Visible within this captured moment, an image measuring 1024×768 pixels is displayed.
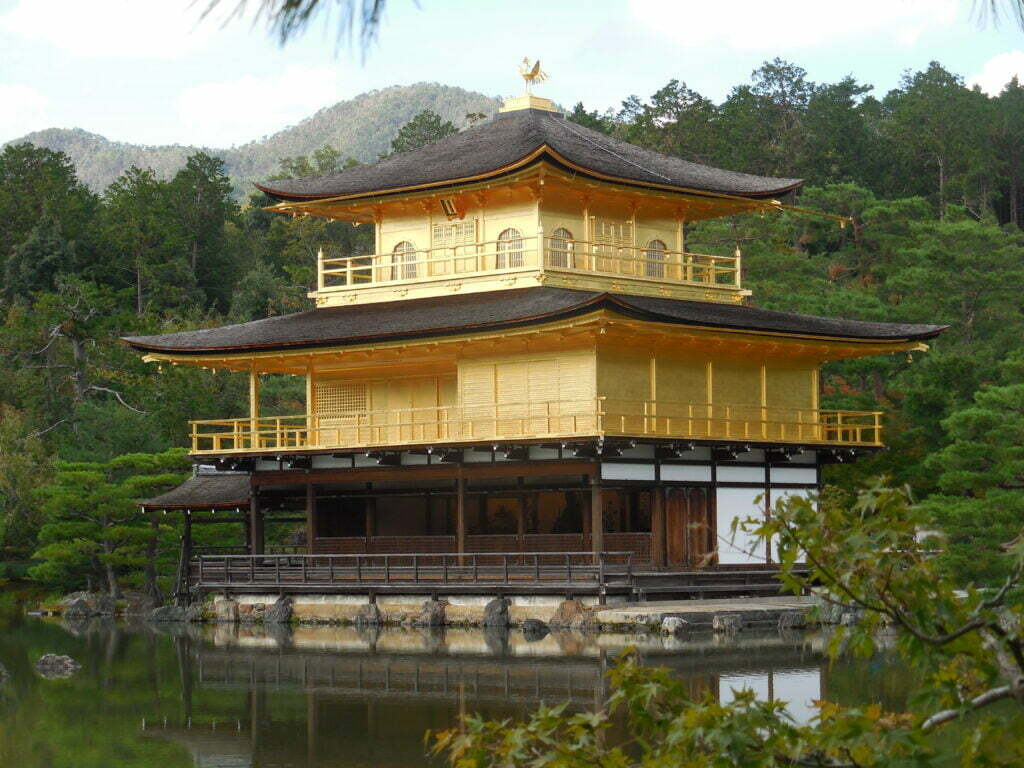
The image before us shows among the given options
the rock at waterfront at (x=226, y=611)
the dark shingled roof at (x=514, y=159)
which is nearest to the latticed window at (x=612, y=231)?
the dark shingled roof at (x=514, y=159)

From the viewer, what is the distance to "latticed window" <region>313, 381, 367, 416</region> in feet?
127

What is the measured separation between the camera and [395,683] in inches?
862

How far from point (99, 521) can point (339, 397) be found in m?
6.33

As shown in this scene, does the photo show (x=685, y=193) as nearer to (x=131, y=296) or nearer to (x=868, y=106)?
(x=131, y=296)

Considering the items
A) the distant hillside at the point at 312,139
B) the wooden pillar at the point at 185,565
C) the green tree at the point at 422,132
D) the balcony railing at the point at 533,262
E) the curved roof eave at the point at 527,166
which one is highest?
the distant hillside at the point at 312,139

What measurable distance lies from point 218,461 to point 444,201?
25.4 feet

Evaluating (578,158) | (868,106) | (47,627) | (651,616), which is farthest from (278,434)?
(868,106)

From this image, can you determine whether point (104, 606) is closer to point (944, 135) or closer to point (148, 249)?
point (148, 249)

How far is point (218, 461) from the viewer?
1473 inches

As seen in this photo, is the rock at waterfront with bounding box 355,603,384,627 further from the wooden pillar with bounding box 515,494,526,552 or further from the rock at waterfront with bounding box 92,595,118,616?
the rock at waterfront with bounding box 92,595,118,616

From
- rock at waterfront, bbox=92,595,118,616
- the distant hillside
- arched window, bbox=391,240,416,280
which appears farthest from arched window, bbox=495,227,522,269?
the distant hillside

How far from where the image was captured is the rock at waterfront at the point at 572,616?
98.1 ft

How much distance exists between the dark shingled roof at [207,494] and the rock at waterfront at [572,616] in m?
10.4

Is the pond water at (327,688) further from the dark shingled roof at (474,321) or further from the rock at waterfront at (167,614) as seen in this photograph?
the dark shingled roof at (474,321)
